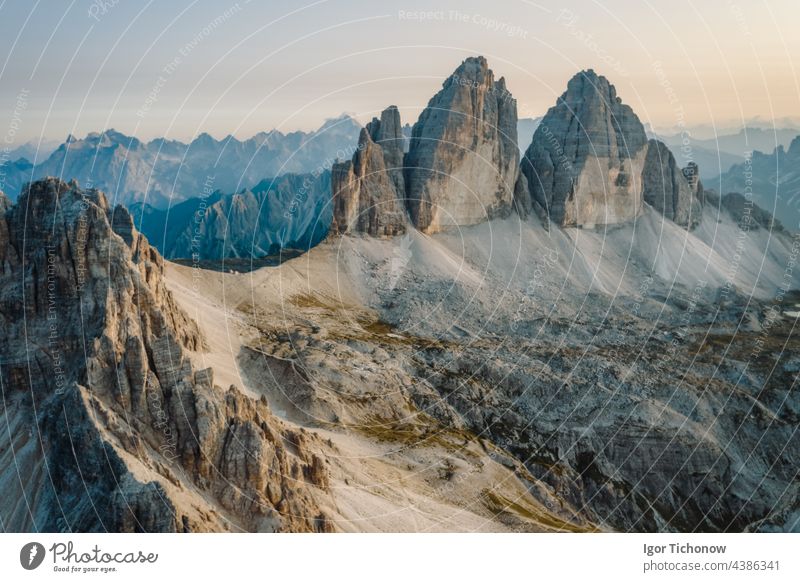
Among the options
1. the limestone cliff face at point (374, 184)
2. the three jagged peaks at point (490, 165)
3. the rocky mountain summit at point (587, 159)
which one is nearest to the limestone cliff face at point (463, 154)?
the three jagged peaks at point (490, 165)

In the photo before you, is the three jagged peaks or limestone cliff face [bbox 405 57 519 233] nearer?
the three jagged peaks

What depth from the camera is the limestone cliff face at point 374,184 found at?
144 meters

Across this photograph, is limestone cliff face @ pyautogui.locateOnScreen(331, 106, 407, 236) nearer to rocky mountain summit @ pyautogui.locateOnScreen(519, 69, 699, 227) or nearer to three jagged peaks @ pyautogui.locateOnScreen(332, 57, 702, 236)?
three jagged peaks @ pyautogui.locateOnScreen(332, 57, 702, 236)

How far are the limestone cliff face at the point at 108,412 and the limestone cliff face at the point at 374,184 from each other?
7330cm

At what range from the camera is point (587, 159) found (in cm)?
17588

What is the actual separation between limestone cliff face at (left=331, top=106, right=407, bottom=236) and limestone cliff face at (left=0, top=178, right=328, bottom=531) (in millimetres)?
73301

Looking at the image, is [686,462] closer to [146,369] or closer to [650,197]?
[146,369]

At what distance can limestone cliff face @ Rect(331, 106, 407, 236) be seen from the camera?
144 meters

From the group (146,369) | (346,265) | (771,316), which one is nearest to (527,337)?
(346,265)

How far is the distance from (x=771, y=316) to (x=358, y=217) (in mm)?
91813
